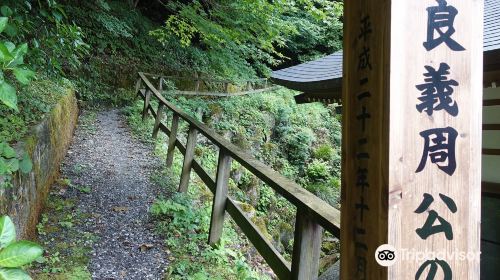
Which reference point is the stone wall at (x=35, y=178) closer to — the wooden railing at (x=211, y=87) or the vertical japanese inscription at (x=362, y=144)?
the vertical japanese inscription at (x=362, y=144)

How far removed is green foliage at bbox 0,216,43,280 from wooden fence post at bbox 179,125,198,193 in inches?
111

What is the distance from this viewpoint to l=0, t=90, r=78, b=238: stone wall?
2707 mm

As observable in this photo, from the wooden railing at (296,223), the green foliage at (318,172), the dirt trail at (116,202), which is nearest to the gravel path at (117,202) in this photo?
the dirt trail at (116,202)

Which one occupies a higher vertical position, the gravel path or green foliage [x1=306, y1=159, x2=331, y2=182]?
the gravel path

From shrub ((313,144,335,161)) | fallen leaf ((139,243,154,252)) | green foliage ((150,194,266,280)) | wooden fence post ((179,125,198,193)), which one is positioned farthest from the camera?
shrub ((313,144,335,161))

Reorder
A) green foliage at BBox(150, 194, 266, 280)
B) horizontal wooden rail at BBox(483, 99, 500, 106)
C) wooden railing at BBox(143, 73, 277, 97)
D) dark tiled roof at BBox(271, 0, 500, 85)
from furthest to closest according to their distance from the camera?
wooden railing at BBox(143, 73, 277, 97)
horizontal wooden rail at BBox(483, 99, 500, 106)
dark tiled roof at BBox(271, 0, 500, 85)
green foliage at BBox(150, 194, 266, 280)

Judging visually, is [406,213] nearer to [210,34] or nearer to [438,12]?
[438,12]

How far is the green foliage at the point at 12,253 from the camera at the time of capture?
46.8 inches

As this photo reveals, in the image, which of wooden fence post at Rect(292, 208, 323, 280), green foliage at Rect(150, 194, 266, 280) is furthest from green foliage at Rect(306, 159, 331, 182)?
wooden fence post at Rect(292, 208, 323, 280)

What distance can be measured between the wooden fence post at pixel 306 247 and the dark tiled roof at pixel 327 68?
218cm

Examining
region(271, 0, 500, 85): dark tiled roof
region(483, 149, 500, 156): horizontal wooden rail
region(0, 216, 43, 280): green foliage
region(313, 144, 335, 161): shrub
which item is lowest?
region(313, 144, 335, 161): shrub

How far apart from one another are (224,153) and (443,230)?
7.05 feet

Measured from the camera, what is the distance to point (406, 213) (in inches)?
42.9

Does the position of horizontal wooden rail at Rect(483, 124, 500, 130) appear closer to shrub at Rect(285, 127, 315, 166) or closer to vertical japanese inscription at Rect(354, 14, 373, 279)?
vertical japanese inscription at Rect(354, 14, 373, 279)
